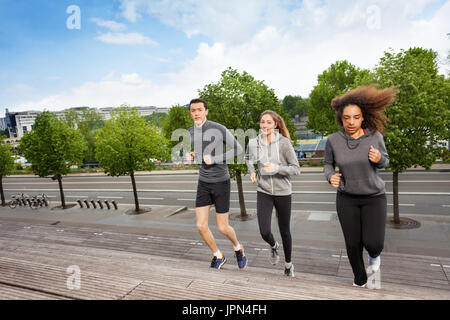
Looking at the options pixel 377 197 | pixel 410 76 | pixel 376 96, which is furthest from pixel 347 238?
pixel 410 76

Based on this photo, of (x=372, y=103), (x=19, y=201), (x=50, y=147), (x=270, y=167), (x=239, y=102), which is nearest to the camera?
(x=372, y=103)

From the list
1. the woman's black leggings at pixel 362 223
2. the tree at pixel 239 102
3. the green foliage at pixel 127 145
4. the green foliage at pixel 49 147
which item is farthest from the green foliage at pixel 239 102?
the green foliage at pixel 49 147

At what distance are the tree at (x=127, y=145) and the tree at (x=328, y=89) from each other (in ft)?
74.7

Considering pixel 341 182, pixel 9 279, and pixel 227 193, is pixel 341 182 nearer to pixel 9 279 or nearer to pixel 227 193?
pixel 227 193

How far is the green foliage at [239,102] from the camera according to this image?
11734 mm

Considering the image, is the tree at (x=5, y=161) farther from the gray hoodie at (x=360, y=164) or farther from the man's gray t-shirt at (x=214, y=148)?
the gray hoodie at (x=360, y=164)

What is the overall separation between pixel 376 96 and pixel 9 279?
3975 mm

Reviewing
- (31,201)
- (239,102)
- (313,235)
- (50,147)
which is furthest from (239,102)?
(31,201)

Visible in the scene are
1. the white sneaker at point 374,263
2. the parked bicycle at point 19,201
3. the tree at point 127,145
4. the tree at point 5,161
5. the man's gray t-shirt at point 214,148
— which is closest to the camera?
the white sneaker at point 374,263

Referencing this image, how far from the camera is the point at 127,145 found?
16125mm

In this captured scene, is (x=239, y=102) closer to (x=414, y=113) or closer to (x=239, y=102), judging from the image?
(x=239, y=102)

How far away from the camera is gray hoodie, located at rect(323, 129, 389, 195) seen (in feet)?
9.27

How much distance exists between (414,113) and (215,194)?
8.52 meters
